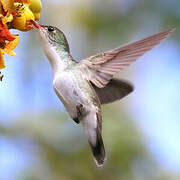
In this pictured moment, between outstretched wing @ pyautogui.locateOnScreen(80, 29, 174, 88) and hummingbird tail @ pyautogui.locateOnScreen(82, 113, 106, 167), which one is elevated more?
outstretched wing @ pyautogui.locateOnScreen(80, 29, 174, 88)

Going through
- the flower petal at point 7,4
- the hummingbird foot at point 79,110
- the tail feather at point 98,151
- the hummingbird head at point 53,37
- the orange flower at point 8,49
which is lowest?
the tail feather at point 98,151

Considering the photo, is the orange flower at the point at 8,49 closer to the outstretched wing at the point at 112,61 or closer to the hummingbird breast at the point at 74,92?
the hummingbird breast at the point at 74,92

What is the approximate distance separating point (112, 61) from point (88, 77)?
0.57ft

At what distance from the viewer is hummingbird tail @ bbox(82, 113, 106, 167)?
119 inches

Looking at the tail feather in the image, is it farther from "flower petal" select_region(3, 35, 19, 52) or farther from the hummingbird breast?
"flower petal" select_region(3, 35, 19, 52)

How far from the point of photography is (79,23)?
5766 mm

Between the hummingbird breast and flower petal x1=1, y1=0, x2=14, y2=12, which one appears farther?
the hummingbird breast

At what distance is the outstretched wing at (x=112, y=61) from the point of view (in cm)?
291

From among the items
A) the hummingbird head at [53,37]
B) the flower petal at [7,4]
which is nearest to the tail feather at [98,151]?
the hummingbird head at [53,37]

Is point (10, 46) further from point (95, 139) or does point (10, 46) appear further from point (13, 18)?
point (95, 139)

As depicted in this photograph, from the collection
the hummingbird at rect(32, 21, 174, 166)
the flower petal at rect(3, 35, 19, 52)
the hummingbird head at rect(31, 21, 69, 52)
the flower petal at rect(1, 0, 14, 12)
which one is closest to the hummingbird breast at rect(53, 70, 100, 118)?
the hummingbird at rect(32, 21, 174, 166)

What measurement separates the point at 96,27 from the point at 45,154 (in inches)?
66.0

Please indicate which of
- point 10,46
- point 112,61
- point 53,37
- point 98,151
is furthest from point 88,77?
point 10,46

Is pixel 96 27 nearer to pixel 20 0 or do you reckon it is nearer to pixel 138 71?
pixel 138 71
